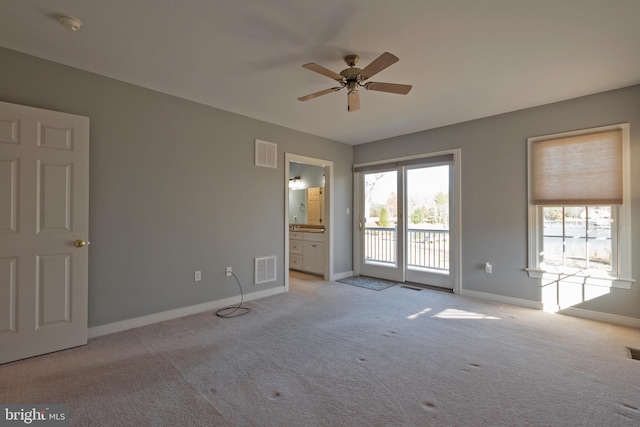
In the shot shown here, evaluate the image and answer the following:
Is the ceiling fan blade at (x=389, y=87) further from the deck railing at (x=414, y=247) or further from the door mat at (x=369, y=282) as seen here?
the door mat at (x=369, y=282)

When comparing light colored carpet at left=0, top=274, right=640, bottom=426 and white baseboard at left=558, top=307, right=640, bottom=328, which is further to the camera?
white baseboard at left=558, top=307, right=640, bottom=328

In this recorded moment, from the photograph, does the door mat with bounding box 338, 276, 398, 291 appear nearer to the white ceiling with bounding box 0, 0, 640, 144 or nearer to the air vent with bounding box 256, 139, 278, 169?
the air vent with bounding box 256, 139, 278, 169

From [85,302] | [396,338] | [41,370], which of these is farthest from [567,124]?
[41,370]

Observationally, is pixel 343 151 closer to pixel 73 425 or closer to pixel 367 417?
pixel 367 417

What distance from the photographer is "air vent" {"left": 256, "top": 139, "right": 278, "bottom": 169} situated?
4.34 metres

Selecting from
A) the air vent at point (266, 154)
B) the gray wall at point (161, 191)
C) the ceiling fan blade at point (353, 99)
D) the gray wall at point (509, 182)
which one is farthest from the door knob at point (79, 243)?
the gray wall at point (509, 182)

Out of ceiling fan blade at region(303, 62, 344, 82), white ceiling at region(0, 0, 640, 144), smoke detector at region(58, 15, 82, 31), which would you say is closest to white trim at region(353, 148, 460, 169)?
white ceiling at region(0, 0, 640, 144)

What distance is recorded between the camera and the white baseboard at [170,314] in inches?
117

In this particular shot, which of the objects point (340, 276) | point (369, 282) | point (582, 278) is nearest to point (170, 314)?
point (340, 276)

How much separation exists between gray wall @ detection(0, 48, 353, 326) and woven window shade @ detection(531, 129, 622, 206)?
356 centimetres

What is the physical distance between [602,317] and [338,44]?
4.15 meters

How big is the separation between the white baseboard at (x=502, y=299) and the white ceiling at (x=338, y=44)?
259 centimetres

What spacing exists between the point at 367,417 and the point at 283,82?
304 cm

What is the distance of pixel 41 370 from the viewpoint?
2.30 meters
